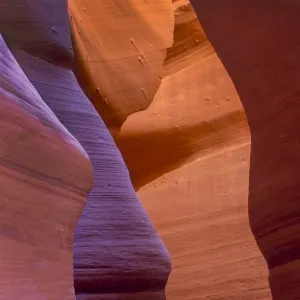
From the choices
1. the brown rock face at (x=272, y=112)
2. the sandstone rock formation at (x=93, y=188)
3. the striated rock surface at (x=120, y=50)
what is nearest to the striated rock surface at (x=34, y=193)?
the sandstone rock formation at (x=93, y=188)

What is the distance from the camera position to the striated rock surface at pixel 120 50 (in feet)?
4.70

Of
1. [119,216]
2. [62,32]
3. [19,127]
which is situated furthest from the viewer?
[62,32]

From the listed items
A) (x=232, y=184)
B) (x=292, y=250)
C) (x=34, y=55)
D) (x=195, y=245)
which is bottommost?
(x=195, y=245)

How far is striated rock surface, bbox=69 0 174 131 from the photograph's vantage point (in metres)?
1.43

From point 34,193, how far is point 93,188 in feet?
1.42

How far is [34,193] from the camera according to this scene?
56 cm

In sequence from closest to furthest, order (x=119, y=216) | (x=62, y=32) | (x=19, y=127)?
(x=19, y=127), (x=119, y=216), (x=62, y=32)

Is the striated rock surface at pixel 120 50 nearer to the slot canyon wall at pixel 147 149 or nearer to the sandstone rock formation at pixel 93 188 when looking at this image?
the slot canyon wall at pixel 147 149

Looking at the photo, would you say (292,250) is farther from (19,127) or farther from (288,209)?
(19,127)

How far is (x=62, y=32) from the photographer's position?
1.08 meters

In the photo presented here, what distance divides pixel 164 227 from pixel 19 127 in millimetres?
1017

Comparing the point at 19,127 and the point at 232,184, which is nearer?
the point at 19,127

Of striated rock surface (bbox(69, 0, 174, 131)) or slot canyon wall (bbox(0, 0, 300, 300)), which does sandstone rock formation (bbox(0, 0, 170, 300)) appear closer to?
slot canyon wall (bbox(0, 0, 300, 300))

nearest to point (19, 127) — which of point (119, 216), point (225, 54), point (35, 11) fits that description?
point (119, 216)
